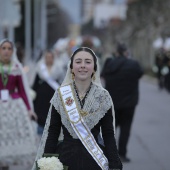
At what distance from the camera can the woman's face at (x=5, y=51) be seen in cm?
679

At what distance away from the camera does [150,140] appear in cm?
1043

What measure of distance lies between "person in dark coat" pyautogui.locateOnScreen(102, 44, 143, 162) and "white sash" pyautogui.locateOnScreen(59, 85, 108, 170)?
407 cm

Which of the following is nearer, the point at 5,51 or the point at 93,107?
the point at 93,107

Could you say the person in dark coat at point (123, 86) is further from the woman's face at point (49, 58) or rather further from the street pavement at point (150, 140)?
the woman's face at point (49, 58)

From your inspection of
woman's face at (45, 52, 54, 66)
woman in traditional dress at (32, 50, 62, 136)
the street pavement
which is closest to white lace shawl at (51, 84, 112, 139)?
the street pavement

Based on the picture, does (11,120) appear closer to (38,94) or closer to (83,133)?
(38,94)

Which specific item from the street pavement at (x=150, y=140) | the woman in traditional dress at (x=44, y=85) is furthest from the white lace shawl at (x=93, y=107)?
the woman in traditional dress at (x=44, y=85)

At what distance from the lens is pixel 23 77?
7035 millimetres

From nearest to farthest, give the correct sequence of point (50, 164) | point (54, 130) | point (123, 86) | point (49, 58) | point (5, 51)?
point (50, 164)
point (54, 130)
point (5, 51)
point (123, 86)
point (49, 58)

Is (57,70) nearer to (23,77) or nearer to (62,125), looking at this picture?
(23,77)

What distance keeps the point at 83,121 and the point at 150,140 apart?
6348mm

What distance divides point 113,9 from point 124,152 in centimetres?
10465

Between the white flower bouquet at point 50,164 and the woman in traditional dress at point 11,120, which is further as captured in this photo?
the woman in traditional dress at point 11,120

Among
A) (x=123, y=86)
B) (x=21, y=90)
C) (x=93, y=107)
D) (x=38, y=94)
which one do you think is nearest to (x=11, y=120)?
(x=21, y=90)
